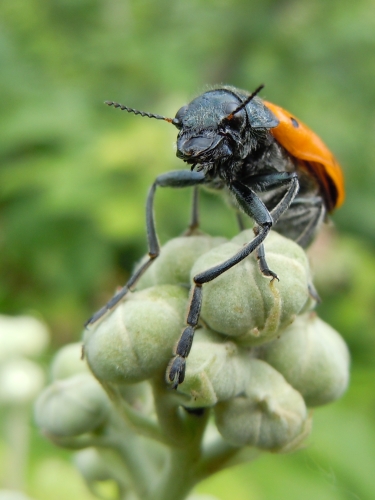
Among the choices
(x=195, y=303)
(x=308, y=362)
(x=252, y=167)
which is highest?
(x=252, y=167)

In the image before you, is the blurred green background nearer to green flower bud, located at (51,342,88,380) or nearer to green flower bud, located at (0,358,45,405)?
green flower bud, located at (0,358,45,405)

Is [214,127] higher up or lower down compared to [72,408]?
higher up

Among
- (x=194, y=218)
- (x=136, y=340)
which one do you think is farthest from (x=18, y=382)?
(x=136, y=340)

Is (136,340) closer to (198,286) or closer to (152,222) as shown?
(198,286)

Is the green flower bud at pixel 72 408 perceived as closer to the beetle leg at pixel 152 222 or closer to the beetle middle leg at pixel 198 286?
the beetle leg at pixel 152 222

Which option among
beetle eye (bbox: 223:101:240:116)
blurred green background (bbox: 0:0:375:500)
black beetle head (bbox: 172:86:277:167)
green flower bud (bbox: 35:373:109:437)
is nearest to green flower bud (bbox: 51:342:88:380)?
green flower bud (bbox: 35:373:109:437)

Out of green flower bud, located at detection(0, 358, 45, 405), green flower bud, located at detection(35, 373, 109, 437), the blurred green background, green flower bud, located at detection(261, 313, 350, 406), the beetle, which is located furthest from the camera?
the blurred green background
